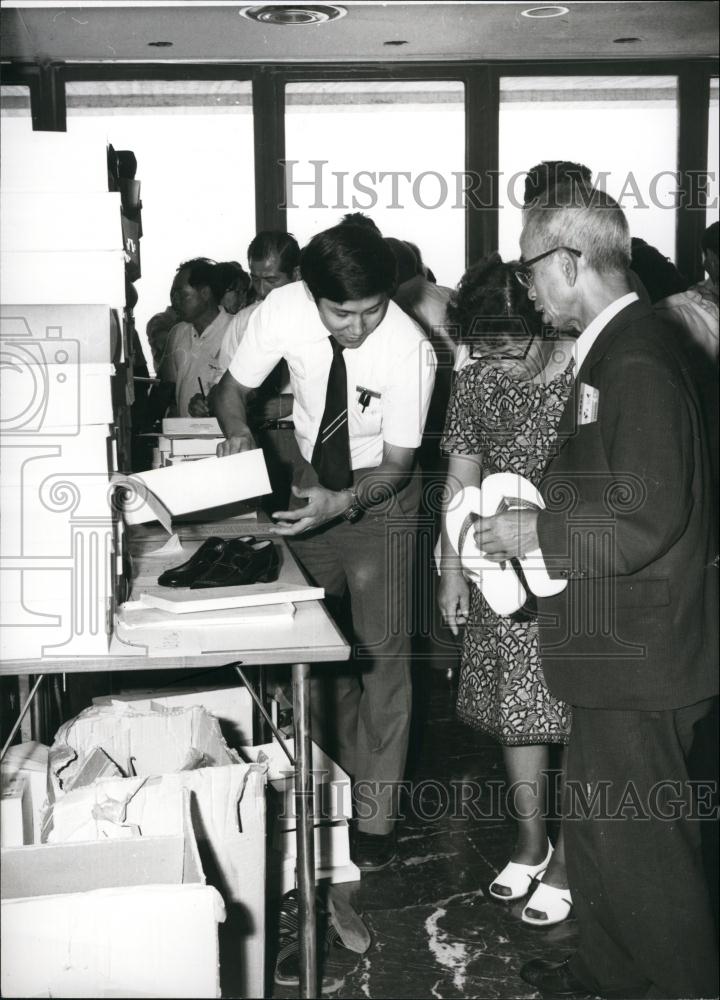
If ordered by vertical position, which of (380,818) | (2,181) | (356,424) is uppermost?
(2,181)

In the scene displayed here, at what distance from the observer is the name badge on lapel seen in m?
1.72

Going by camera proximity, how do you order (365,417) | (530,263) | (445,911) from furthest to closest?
(365,417) < (445,911) < (530,263)

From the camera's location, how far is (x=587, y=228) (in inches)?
68.7

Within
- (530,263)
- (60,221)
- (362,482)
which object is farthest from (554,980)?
(60,221)

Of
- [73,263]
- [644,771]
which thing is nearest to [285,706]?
[644,771]

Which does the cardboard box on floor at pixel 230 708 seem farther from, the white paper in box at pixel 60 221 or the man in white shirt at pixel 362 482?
the white paper in box at pixel 60 221

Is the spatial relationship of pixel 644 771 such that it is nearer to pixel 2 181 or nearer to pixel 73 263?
pixel 73 263

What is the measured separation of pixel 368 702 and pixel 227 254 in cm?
340

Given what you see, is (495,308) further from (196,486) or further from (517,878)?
(517,878)

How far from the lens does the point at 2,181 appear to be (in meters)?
1.59

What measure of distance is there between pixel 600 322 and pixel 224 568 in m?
0.77

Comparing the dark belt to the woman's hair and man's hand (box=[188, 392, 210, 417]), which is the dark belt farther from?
the woman's hair

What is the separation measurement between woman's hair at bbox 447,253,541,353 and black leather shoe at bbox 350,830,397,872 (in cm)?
122

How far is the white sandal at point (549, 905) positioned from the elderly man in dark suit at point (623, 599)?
395 mm
